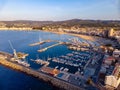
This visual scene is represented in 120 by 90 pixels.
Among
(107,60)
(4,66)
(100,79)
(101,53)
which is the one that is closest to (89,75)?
(100,79)

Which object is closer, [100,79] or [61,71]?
[100,79]

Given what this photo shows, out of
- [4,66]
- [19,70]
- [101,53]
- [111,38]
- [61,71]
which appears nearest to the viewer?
[61,71]

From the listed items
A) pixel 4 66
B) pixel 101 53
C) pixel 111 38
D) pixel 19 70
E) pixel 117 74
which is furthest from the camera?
pixel 111 38

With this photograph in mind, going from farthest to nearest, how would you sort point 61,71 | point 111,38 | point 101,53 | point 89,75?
point 111,38 < point 101,53 < point 61,71 < point 89,75

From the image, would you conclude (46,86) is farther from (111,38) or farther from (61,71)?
(111,38)

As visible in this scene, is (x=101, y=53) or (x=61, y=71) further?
(x=101, y=53)

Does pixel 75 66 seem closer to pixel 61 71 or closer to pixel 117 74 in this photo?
pixel 61 71

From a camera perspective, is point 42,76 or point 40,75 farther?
point 40,75

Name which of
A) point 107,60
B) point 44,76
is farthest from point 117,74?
point 44,76

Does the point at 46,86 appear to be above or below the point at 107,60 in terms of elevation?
below

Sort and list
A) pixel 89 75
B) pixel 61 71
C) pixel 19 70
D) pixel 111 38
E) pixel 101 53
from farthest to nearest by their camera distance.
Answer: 1. pixel 111 38
2. pixel 101 53
3. pixel 19 70
4. pixel 61 71
5. pixel 89 75
